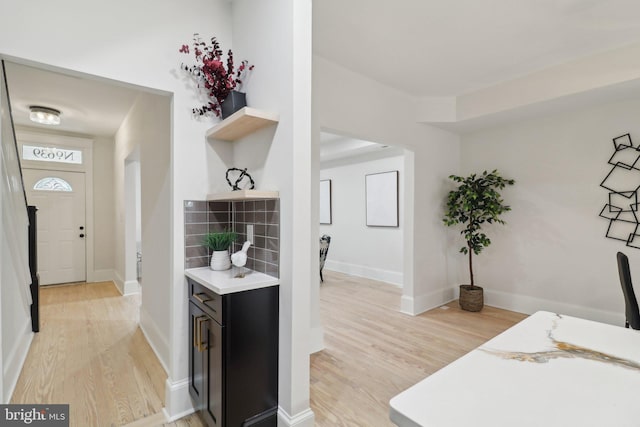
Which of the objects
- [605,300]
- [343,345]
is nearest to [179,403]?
[343,345]

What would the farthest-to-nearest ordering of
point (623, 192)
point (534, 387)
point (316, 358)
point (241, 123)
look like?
point (623, 192) < point (316, 358) < point (241, 123) < point (534, 387)

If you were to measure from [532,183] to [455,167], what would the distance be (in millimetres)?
947

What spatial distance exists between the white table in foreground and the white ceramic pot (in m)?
1.48

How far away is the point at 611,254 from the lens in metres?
3.11

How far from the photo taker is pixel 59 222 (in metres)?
5.14

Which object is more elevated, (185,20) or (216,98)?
(185,20)

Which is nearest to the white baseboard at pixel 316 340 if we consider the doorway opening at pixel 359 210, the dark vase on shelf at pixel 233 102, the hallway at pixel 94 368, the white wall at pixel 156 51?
the white wall at pixel 156 51

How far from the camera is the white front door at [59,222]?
497cm

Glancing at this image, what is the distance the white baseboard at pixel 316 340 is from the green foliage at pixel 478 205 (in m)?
2.17

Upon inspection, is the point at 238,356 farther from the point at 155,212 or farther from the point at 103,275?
the point at 103,275

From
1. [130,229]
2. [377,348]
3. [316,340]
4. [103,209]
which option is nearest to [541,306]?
[377,348]

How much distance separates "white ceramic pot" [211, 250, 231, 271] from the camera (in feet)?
6.34

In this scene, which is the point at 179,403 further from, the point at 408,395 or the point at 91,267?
the point at 91,267

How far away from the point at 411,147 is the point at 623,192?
7.12ft
